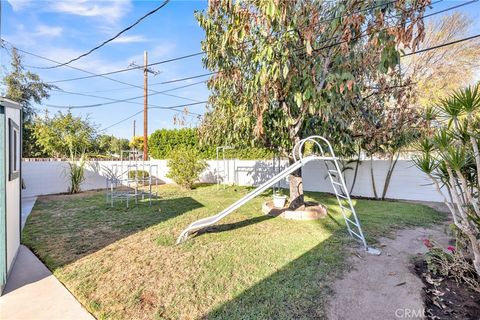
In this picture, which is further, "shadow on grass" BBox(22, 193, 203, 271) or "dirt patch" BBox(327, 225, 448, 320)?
"shadow on grass" BBox(22, 193, 203, 271)

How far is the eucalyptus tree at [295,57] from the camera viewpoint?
3.19 metres

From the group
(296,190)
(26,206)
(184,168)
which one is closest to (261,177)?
(184,168)

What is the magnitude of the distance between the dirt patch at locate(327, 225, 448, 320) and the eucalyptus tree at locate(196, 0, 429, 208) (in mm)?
2257

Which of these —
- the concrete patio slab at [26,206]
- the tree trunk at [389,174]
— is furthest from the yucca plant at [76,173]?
the tree trunk at [389,174]

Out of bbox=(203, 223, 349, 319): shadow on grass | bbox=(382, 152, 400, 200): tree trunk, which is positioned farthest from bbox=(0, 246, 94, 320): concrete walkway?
bbox=(382, 152, 400, 200): tree trunk

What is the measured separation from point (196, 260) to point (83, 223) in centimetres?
314

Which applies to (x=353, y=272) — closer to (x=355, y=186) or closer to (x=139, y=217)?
(x=139, y=217)

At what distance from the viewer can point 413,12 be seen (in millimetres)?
3008

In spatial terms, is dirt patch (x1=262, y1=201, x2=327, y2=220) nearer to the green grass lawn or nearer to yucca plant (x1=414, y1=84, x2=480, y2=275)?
the green grass lawn

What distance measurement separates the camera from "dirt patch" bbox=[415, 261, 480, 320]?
2287 millimetres

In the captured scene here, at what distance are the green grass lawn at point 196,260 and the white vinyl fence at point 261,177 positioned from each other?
2.13 m

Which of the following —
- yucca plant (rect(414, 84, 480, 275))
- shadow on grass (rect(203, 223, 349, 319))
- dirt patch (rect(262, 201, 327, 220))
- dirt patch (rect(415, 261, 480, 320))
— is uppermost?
yucca plant (rect(414, 84, 480, 275))

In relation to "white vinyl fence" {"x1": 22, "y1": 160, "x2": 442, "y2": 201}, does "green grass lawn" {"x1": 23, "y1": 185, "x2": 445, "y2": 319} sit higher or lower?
lower

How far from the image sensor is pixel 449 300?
2504 mm
